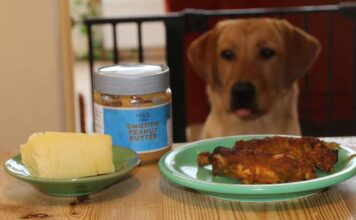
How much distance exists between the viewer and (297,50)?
1929mm

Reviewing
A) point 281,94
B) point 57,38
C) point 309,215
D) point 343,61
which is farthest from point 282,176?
point 343,61

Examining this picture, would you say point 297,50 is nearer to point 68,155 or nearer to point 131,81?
point 131,81

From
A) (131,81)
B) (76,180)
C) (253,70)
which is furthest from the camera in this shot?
(253,70)

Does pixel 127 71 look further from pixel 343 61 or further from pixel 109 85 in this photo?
pixel 343 61

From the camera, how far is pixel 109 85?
0.92m

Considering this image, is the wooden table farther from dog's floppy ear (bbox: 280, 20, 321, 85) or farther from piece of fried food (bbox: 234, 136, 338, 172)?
dog's floppy ear (bbox: 280, 20, 321, 85)

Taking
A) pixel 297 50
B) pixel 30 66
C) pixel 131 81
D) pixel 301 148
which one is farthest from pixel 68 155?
pixel 297 50

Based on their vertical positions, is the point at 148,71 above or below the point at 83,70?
above

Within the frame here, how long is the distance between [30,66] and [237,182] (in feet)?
2.79

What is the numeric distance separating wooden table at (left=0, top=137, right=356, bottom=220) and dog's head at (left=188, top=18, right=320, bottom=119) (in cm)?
102

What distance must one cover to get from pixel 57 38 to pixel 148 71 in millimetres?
664

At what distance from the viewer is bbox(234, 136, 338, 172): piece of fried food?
84cm

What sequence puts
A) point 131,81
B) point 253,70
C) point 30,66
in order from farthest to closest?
point 253,70 → point 30,66 → point 131,81

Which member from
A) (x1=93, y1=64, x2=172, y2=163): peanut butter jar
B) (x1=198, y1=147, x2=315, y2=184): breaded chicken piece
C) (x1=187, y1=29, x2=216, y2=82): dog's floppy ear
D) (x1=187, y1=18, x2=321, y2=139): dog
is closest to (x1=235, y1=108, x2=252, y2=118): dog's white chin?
(x1=187, y1=18, x2=321, y2=139): dog
